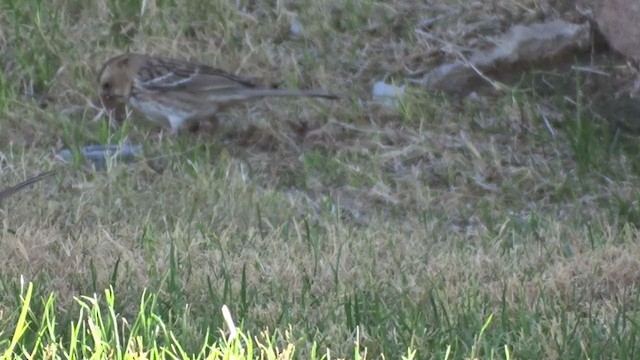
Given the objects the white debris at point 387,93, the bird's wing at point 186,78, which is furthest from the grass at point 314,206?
the bird's wing at point 186,78

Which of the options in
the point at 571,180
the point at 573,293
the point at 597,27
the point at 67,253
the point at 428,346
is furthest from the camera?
the point at 597,27

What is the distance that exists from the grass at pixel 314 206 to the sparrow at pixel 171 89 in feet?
0.44

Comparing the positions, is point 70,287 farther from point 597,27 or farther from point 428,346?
point 597,27

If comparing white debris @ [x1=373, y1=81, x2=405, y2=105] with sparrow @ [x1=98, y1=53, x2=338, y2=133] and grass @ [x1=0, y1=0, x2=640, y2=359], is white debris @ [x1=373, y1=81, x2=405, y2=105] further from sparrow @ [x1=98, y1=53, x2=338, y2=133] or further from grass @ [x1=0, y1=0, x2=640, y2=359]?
sparrow @ [x1=98, y1=53, x2=338, y2=133]

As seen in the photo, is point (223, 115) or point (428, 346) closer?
point (428, 346)

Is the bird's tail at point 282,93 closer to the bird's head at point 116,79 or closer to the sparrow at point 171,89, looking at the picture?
the sparrow at point 171,89

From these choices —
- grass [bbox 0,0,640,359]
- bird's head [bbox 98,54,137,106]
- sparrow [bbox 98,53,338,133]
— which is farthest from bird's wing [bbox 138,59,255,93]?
grass [bbox 0,0,640,359]

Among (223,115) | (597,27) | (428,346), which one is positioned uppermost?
(428,346)

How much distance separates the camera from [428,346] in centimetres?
445

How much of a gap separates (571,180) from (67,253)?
2762 millimetres

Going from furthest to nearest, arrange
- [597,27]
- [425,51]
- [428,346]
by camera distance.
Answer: [425,51]
[597,27]
[428,346]

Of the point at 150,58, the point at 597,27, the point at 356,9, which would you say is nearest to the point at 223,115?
the point at 150,58

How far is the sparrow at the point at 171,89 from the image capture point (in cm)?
814

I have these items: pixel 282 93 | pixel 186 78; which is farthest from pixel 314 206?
pixel 186 78
